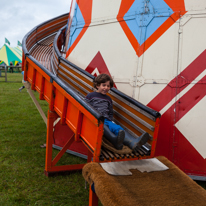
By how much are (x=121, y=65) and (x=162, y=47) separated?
66cm

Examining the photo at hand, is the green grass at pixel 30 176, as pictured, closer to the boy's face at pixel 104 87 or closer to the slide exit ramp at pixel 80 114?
the slide exit ramp at pixel 80 114

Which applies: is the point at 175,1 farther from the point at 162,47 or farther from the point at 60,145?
the point at 60,145

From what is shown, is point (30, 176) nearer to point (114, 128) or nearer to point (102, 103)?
point (102, 103)

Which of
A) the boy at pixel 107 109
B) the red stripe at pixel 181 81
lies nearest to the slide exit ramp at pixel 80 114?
the boy at pixel 107 109

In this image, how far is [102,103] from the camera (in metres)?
3.38

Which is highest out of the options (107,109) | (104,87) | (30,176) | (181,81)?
(181,81)

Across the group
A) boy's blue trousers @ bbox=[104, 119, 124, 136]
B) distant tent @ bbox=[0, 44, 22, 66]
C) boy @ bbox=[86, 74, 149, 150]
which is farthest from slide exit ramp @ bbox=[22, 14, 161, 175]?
distant tent @ bbox=[0, 44, 22, 66]

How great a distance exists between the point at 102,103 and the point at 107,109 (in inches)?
4.2

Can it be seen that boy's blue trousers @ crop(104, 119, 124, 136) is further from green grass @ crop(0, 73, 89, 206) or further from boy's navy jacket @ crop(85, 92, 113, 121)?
green grass @ crop(0, 73, 89, 206)

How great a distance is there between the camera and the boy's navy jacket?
3.35 meters

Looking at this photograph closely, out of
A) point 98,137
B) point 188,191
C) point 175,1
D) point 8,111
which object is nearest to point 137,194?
point 188,191

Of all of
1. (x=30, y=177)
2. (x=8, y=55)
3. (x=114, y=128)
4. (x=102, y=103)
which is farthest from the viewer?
(x=8, y=55)

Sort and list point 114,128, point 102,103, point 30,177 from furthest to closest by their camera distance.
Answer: point 30,177 < point 102,103 < point 114,128

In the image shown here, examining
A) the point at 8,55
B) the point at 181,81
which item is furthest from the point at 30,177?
the point at 8,55
